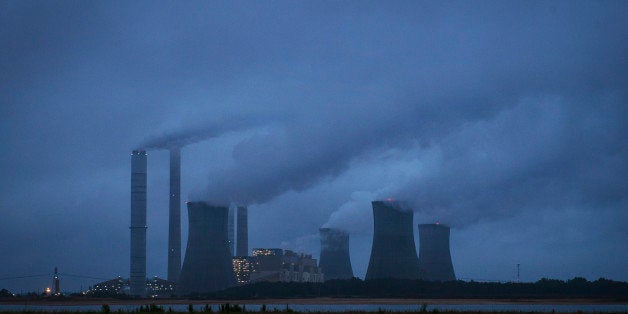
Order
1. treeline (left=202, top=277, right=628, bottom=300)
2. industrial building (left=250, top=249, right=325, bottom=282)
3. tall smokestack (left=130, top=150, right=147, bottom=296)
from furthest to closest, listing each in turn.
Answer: industrial building (left=250, top=249, right=325, bottom=282) < treeline (left=202, top=277, right=628, bottom=300) < tall smokestack (left=130, top=150, right=147, bottom=296)

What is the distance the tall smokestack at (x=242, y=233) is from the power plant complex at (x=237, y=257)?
7103 mm

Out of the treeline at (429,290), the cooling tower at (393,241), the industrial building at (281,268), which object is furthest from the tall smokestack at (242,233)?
the cooling tower at (393,241)

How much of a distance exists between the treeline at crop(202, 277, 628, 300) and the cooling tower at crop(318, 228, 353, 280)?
10.3m

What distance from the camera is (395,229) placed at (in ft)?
267

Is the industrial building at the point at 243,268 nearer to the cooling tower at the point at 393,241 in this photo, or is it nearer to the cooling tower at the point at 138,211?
the cooling tower at the point at 138,211

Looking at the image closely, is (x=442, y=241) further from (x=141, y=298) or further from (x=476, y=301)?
(x=141, y=298)

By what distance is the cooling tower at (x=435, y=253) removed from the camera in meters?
93.8

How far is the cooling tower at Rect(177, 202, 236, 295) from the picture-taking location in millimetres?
78250

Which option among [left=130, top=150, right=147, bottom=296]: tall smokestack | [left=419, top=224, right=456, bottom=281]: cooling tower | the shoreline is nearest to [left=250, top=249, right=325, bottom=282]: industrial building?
the shoreline

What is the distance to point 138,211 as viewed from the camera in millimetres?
85312

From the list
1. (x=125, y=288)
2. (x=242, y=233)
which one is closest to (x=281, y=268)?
(x=242, y=233)

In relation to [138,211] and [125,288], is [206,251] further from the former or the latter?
[125,288]

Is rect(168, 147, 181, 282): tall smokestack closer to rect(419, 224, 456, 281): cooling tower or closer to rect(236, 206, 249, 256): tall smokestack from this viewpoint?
rect(236, 206, 249, 256): tall smokestack

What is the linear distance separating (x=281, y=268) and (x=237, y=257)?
5606mm
